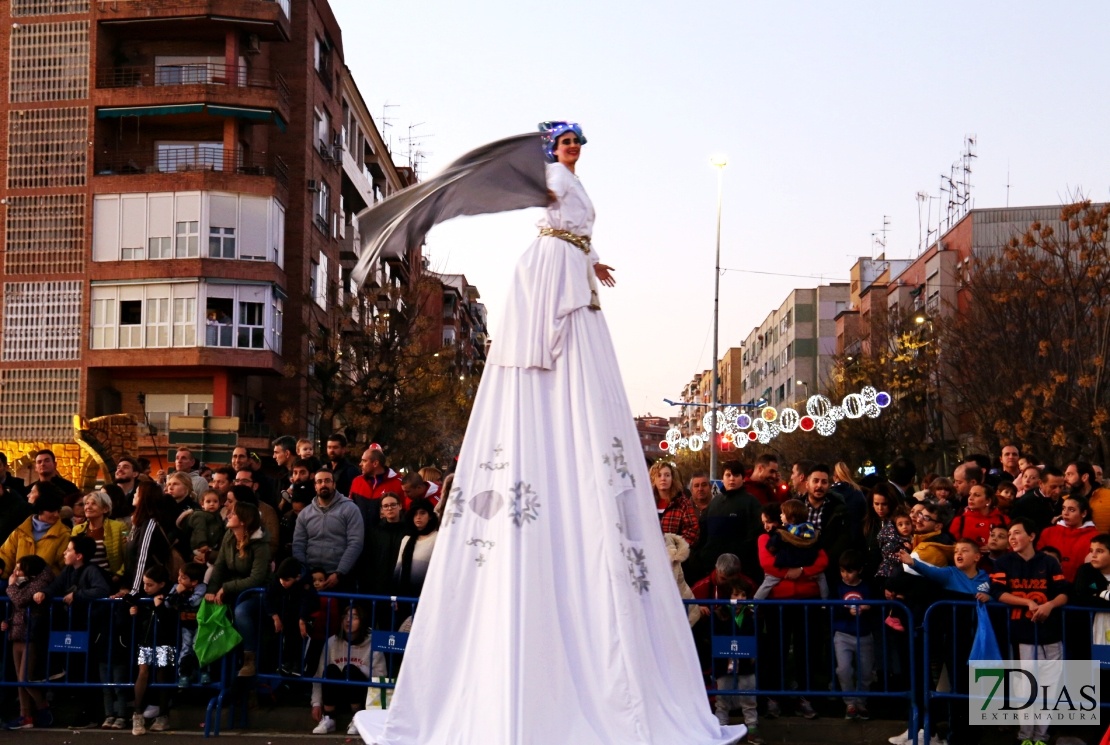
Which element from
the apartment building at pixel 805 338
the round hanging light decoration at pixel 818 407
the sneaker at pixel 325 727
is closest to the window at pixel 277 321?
the round hanging light decoration at pixel 818 407

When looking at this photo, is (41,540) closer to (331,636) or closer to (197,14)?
(331,636)

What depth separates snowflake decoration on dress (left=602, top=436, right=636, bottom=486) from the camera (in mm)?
7227

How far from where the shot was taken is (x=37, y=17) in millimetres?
43094

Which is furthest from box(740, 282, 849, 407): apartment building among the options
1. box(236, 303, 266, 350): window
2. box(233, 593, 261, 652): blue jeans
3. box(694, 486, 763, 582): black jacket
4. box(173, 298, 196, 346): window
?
box(233, 593, 261, 652): blue jeans

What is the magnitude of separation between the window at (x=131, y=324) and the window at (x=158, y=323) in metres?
0.36

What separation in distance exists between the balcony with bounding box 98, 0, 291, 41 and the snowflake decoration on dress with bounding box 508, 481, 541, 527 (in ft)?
125

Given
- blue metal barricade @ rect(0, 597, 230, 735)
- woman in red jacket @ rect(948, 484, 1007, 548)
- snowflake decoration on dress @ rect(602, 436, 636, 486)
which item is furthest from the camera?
woman in red jacket @ rect(948, 484, 1007, 548)

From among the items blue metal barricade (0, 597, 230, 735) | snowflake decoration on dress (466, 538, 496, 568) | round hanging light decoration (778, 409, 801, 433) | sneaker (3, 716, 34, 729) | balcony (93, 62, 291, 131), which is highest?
balcony (93, 62, 291, 131)

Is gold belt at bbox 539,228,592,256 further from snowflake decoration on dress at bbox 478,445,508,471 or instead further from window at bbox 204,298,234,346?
window at bbox 204,298,234,346

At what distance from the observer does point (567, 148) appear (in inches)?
300

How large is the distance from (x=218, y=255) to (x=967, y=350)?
22.5 meters

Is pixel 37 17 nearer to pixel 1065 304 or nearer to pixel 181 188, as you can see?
pixel 181 188

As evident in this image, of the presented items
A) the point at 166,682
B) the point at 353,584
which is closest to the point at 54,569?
the point at 166,682

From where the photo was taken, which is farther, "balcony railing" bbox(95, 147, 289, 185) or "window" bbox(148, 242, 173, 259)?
"balcony railing" bbox(95, 147, 289, 185)
